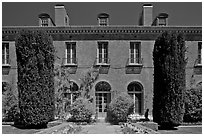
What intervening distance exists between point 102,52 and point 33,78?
377 inches

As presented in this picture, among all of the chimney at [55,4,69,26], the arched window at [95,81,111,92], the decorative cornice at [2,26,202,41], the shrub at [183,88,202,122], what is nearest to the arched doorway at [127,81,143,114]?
the arched window at [95,81,111,92]

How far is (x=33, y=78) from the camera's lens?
1476 cm

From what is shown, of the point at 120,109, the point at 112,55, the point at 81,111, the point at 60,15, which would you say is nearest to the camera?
the point at 81,111

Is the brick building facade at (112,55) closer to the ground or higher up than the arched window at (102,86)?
higher up

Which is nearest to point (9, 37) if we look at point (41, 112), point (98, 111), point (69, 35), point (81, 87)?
point (69, 35)

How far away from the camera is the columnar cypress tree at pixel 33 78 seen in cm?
1460

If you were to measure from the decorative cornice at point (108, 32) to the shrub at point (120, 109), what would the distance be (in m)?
5.65

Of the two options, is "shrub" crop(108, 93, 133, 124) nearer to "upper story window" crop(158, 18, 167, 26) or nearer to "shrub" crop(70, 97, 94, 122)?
"shrub" crop(70, 97, 94, 122)

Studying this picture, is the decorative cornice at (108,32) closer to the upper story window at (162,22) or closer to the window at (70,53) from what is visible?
the window at (70,53)

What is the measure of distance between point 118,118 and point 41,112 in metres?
6.40

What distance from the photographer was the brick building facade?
75.6 feet

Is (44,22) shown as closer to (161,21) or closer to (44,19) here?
(44,19)

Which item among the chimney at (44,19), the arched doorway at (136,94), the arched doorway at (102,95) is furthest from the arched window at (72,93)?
the chimney at (44,19)

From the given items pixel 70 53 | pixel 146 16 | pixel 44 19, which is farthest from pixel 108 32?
pixel 44 19
